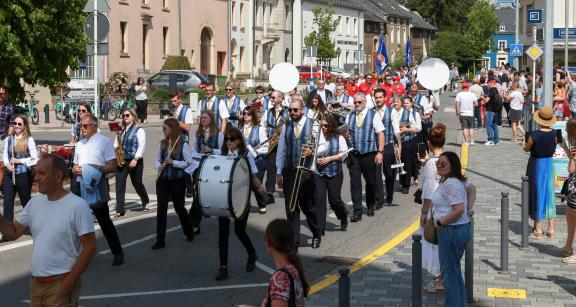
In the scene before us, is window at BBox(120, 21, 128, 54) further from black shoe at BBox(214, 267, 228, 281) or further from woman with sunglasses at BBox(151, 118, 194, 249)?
black shoe at BBox(214, 267, 228, 281)

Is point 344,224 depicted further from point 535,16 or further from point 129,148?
point 535,16

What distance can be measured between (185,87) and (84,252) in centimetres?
3754

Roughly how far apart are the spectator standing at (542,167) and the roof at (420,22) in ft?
355

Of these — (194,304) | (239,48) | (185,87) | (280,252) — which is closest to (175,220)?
(194,304)

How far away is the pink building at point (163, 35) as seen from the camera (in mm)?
50656

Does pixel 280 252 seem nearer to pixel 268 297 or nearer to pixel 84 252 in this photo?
pixel 268 297

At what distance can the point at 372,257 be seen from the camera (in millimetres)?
11188

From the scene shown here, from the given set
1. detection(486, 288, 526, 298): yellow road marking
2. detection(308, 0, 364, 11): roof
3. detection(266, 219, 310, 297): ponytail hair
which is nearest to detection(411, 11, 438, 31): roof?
detection(308, 0, 364, 11): roof

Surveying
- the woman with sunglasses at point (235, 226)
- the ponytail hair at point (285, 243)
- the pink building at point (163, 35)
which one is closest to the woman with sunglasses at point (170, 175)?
the woman with sunglasses at point (235, 226)

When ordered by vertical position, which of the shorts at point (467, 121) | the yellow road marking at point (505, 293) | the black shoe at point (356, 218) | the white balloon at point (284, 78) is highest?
the white balloon at point (284, 78)

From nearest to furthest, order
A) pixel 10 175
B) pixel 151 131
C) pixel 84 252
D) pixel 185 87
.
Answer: pixel 84 252
pixel 10 175
pixel 151 131
pixel 185 87

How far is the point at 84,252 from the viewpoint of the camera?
6.11m

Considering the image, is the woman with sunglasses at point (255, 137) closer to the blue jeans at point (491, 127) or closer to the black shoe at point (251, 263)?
the black shoe at point (251, 263)

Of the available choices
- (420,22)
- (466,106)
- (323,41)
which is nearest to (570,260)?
(466,106)
